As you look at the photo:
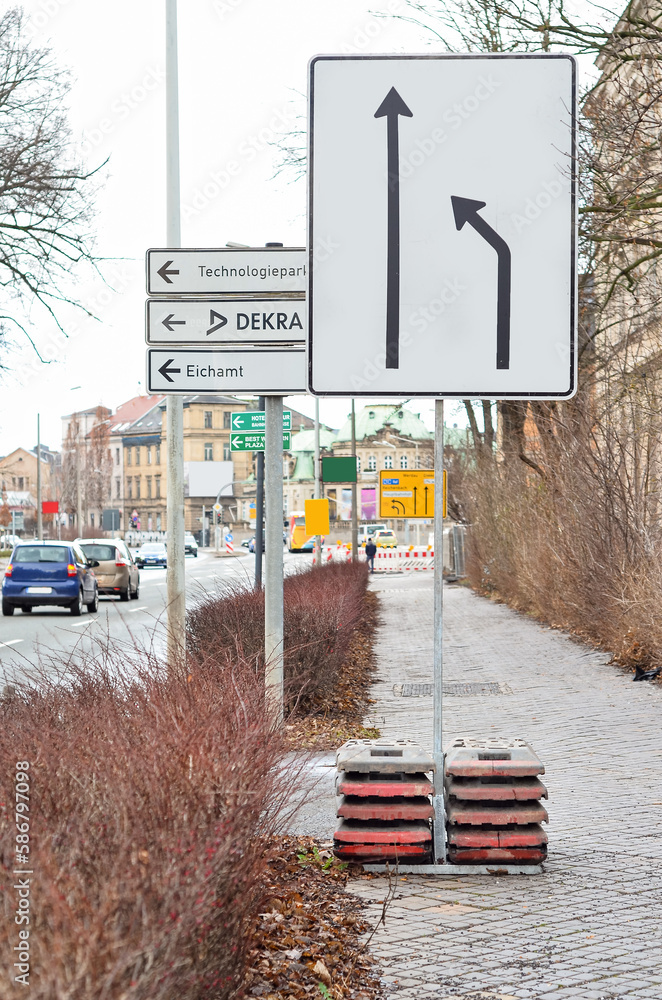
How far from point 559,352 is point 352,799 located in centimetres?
224

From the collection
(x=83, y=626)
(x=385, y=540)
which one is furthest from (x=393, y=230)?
(x=385, y=540)

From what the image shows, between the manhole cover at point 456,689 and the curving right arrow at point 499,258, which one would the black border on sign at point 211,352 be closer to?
the curving right arrow at point 499,258

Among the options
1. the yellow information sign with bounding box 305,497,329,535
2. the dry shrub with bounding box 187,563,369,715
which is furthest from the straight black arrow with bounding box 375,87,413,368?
the yellow information sign with bounding box 305,497,329,535

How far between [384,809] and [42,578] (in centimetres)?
2268

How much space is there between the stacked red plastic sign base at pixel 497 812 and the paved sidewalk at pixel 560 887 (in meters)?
0.14

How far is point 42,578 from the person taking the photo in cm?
2750

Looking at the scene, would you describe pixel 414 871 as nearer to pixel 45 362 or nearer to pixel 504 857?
pixel 504 857

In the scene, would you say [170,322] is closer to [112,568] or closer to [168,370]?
[168,370]

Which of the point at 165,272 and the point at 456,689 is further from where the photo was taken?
the point at 456,689

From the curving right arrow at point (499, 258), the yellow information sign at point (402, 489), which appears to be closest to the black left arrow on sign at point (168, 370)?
the curving right arrow at point (499, 258)

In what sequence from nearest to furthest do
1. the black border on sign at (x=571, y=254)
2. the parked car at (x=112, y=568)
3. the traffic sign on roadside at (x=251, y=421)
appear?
the black border on sign at (x=571, y=254)
the traffic sign on roadside at (x=251, y=421)
the parked car at (x=112, y=568)

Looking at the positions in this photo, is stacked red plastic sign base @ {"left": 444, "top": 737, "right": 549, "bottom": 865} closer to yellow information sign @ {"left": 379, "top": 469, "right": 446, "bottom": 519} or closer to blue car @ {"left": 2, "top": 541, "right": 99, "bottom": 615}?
yellow information sign @ {"left": 379, "top": 469, "right": 446, "bottom": 519}

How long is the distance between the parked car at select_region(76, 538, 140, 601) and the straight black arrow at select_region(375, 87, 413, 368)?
96.5 ft

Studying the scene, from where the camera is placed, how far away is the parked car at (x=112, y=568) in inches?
1373
